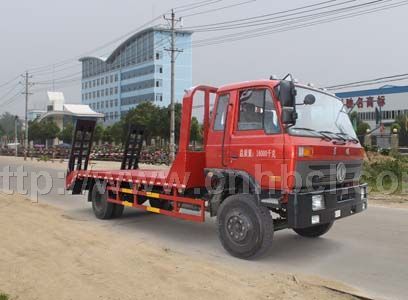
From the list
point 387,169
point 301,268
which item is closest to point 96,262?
point 301,268

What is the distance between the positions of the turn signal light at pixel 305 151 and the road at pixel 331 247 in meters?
1.54

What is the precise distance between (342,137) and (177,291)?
3.55m

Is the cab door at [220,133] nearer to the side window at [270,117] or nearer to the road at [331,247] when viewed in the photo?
the side window at [270,117]

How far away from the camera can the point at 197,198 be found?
27.3 feet

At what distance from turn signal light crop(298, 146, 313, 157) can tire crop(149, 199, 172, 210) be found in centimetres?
319

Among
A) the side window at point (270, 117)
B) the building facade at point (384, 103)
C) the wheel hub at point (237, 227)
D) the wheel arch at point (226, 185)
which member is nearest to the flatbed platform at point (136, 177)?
the wheel arch at point (226, 185)

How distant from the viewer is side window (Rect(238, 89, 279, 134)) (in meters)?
7.02

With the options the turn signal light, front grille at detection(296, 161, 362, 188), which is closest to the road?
front grille at detection(296, 161, 362, 188)

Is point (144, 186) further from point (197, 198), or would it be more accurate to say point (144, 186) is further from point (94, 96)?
point (94, 96)

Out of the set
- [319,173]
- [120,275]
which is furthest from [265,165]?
[120,275]

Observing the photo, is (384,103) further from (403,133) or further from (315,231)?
(315,231)

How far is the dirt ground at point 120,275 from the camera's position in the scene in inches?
214

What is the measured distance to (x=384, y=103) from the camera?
78.2m

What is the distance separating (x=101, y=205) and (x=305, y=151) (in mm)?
5584
